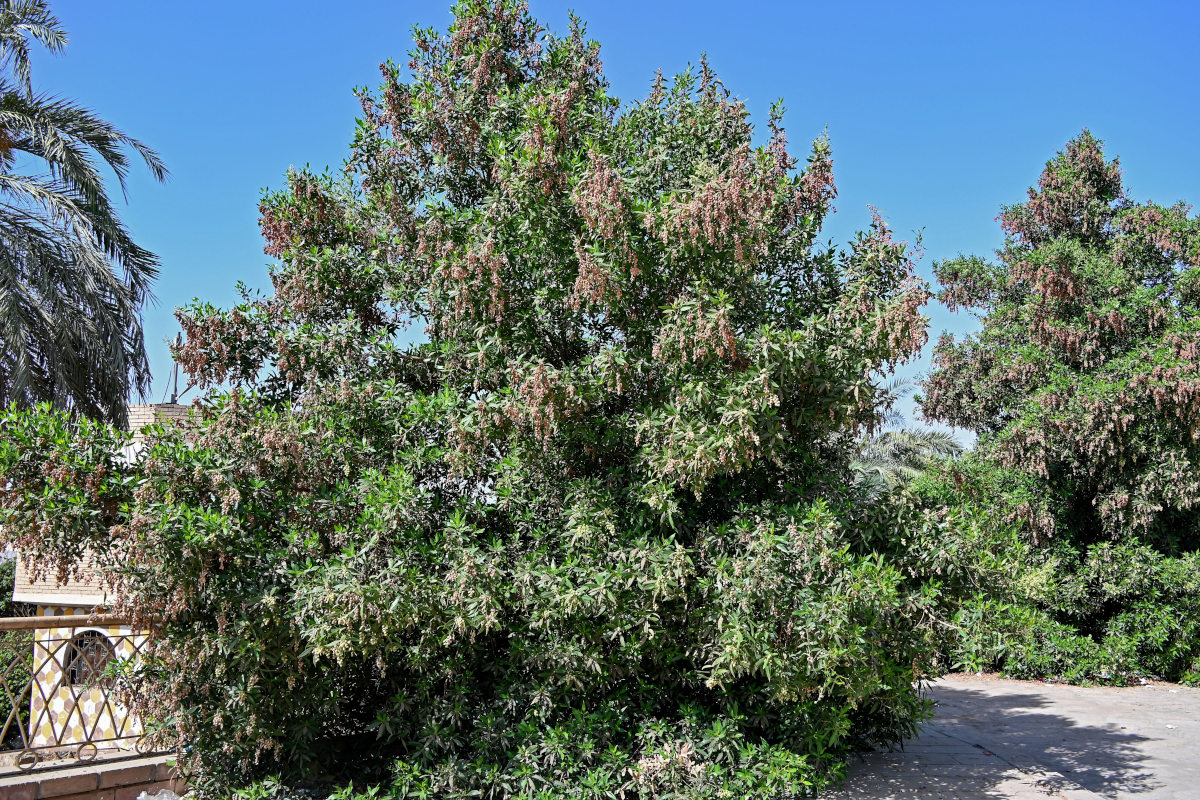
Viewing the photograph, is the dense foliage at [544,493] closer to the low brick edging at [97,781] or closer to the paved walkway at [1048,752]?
the low brick edging at [97,781]

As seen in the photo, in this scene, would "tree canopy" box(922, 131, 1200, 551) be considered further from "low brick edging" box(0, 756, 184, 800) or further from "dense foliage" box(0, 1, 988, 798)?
"low brick edging" box(0, 756, 184, 800)

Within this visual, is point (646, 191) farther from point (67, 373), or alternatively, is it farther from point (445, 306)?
point (67, 373)

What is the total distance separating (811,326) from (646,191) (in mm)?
1938

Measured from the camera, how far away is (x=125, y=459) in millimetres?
6605

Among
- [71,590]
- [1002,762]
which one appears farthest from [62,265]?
[1002,762]

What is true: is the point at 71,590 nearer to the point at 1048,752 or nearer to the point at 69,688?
the point at 69,688

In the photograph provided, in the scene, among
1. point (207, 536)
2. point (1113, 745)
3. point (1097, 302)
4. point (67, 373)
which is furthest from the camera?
point (1097, 302)

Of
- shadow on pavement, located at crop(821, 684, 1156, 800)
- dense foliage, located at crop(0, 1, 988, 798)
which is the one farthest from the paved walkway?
dense foliage, located at crop(0, 1, 988, 798)

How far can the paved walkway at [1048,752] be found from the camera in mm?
7855

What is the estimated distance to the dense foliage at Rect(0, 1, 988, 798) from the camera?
624 centimetres

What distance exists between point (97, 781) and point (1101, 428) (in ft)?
45.0

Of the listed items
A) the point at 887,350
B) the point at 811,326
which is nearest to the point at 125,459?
the point at 811,326

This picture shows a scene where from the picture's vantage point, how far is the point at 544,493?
721 centimetres

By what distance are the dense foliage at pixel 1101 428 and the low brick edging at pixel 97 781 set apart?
10974mm
